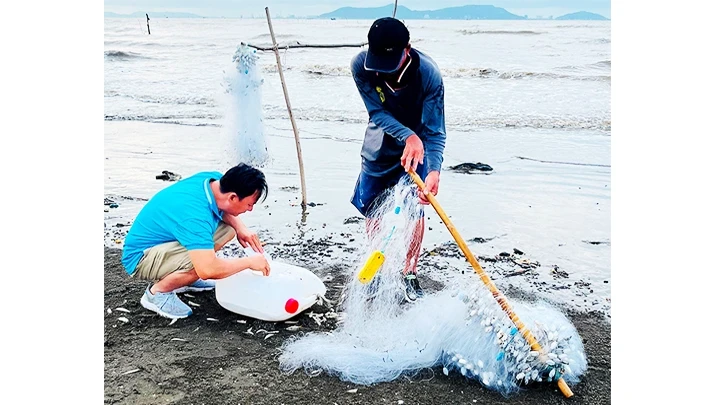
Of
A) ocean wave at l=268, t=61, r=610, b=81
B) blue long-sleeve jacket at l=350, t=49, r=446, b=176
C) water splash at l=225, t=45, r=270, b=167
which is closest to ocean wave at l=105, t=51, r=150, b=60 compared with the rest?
ocean wave at l=268, t=61, r=610, b=81

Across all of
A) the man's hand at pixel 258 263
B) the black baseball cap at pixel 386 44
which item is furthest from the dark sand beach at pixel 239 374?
the black baseball cap at pixel 386 44

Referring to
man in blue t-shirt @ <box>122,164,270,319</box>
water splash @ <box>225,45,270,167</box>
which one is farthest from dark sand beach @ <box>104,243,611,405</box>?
water splash @ <box>225,45,270,167</box>

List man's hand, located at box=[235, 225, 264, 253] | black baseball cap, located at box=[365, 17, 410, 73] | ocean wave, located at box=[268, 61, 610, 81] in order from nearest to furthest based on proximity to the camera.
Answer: black baseball cap, located at box=[365, 17, 410, 73]
man's hand, located at box=[235, 225, 264, 253]
ocean wave, located at box=[268, 61, 610, 81]

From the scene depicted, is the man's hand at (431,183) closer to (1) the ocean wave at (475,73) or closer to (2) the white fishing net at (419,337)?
(2) the white fishing net at (419,337)

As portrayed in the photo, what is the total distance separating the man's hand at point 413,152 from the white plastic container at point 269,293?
2.84 feet

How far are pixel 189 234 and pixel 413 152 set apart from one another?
4.03 ft

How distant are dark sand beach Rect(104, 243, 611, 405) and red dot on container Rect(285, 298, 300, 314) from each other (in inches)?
4.0

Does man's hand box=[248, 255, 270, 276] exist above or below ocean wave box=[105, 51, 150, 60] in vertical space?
below

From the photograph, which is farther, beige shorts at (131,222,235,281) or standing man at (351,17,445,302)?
beige shorts at (131,222,235,281)

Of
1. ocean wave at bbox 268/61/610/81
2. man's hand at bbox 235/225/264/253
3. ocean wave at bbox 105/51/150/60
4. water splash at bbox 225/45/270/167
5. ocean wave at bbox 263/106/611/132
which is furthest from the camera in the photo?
ocean wave at bbox 105/51/150/60

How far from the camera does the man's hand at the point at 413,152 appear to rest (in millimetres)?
3396

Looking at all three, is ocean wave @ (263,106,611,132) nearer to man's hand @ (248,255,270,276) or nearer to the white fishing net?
the white fishing net

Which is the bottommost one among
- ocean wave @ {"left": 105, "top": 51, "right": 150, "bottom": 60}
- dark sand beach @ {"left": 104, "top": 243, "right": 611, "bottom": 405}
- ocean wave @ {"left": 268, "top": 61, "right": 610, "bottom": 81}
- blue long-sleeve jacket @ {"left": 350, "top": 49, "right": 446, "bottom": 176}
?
dark sand beach @ {"left": 104, "top": 243, "right": 611, "bottom": 405}

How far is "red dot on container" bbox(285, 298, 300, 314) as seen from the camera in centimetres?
350
